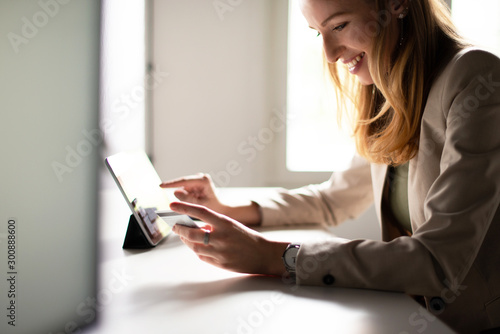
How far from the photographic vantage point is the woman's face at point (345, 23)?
956 millimetres

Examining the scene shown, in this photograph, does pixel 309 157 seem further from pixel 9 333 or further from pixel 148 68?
pixel 9 333

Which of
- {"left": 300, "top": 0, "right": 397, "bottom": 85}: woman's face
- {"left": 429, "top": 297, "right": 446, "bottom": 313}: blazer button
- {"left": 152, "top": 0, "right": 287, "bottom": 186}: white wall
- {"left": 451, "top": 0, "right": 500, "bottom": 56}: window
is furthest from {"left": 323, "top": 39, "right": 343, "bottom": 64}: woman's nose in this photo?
{"left": 451, "top": 0, "right": 500, "bottom": 56}: window

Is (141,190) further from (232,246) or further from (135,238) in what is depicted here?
(232,246)

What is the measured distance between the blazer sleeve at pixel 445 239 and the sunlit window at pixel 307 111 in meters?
1.78

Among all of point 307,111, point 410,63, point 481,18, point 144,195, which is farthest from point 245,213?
point 481,18

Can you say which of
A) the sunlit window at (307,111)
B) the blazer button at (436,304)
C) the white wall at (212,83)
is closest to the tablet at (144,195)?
the blazer button at (436,304)

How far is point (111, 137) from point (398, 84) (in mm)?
987

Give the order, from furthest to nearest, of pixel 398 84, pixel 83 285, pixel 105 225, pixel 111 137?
1. pixel 111 137
2. pixel 105 225
3. pixel 398 84
4. pixel 83 285

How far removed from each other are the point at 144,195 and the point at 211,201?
0.32 metres

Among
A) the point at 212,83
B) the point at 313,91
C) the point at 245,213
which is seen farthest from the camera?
the point at 313,91

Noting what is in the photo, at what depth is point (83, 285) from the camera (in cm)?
76

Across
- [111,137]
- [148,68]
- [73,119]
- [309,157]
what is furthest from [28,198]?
[309,157]

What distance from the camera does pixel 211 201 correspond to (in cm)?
128

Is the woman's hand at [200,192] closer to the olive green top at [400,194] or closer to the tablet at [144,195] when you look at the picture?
the tablet at [144,195]
